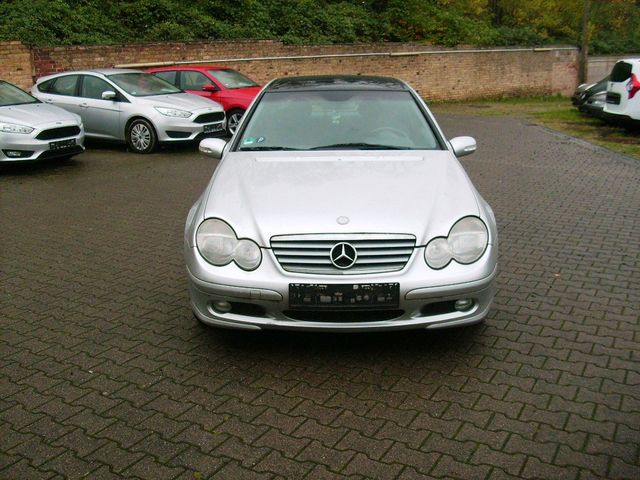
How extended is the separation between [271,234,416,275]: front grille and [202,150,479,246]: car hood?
0.05 metres

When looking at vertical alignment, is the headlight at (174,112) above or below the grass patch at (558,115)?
above

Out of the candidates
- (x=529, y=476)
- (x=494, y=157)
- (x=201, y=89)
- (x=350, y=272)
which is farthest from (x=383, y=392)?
(x=201, y=89)

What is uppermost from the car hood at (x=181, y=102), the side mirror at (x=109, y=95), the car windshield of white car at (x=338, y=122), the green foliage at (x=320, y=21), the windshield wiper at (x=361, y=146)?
the green foliage at (x=320, y=21)

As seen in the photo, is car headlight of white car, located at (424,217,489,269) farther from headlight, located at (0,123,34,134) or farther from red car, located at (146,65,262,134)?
red car, located at (146,65,262,134)

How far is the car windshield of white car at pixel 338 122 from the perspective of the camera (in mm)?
5641

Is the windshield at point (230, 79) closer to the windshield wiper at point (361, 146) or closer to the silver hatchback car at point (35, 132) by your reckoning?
the silver hatchback car at point (35, 132)

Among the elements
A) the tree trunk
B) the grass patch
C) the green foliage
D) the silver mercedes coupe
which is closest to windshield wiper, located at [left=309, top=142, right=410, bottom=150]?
the silver mercedes coupe

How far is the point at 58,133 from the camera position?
11742 millimetres

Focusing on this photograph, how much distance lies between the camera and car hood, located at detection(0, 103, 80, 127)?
11406 mm

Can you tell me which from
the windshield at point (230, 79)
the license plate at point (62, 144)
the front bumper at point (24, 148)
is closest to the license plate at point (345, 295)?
the front bumper at point (24, 148)

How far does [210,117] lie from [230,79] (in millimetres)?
2854

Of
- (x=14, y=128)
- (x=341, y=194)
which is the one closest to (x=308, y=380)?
(x=341, y=194)

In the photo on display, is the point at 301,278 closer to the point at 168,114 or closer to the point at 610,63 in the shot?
the point at 168,114

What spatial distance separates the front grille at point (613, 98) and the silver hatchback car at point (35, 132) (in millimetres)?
11061
